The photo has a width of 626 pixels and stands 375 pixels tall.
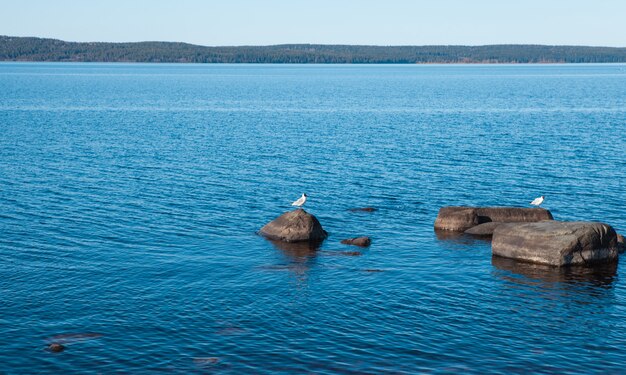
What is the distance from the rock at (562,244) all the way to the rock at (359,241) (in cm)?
691

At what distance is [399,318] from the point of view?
30.3 m

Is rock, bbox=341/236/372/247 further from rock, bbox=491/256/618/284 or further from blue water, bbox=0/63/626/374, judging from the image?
rock, bbox=491/256/618/284

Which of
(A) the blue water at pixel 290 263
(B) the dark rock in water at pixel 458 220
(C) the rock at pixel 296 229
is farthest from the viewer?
(B) the dark rock in water at pixel 458 220

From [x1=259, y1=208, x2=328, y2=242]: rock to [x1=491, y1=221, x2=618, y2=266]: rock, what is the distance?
986cm

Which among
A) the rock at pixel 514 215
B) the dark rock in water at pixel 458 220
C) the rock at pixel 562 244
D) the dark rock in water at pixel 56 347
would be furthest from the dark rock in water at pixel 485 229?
the dark rock in water at pixel 56 347

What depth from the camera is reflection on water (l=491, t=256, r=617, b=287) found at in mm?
35250

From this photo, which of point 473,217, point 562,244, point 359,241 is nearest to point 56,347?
point 359,241

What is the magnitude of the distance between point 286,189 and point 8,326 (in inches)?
1191

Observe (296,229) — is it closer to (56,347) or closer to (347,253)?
(347,253)

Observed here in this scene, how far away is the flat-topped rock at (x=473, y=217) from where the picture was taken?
4419 cm

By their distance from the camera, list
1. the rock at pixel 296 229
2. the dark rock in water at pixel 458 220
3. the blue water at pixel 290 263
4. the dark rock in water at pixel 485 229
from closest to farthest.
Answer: the blue water at pixel 290 263 → the rock at pixel 296 229 → the dark rock in water at pixel 485 229 → the dark rock in water at pixel 458 220

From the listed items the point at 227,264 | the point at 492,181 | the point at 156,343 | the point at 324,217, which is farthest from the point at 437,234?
the point at 156,343

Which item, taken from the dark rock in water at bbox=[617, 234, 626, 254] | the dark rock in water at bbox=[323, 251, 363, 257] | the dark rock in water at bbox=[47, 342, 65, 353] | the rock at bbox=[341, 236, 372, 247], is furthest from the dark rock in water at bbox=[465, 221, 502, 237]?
the dark rock in water at bbox=[47, 342, 65, 353]

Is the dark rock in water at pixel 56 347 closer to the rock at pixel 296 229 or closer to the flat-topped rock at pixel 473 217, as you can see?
the rock at pixel 296 229
